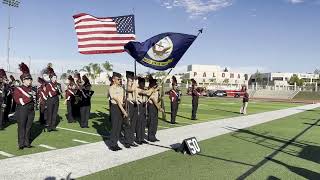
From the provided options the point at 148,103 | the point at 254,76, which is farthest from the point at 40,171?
the point at 254,76

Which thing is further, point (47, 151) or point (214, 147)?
point (214, 147)

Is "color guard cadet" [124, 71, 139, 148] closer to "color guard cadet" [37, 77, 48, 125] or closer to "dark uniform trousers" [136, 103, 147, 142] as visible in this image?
"dark uniform trousers" [136, 103, 147, 142]

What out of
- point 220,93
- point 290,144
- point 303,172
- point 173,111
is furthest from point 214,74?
point 303,172

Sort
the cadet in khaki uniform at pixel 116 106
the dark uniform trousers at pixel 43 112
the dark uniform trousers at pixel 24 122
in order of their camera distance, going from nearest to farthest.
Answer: the dark uniform trousers at pixel 24 122, the cadet in khaki uniform at pixel 116 106, the dark uniform trousers at pixel 43 112

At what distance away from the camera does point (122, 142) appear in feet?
35.8

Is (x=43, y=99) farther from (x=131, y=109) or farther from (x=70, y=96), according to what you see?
(x=131, y=109)

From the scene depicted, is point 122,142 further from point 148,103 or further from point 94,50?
point 94,50

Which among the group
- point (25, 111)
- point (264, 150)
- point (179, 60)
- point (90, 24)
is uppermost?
point (90, 24)

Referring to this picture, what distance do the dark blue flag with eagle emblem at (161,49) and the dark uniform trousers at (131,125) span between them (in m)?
1.47

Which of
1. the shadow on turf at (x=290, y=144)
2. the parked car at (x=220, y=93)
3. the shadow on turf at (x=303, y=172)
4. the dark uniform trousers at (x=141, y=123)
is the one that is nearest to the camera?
the shadow on turf at (x=303, y=172)

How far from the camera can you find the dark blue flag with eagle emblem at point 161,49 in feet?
36.8

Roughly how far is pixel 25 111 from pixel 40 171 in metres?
2.82

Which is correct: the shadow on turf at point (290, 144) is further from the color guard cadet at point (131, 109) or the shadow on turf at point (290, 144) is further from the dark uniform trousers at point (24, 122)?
the dark uniform trousers at point (24, 122)

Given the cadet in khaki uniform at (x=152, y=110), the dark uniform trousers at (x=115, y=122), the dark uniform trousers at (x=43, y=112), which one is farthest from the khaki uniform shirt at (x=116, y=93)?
the dark uniform trousers at (x=43, y=112)
